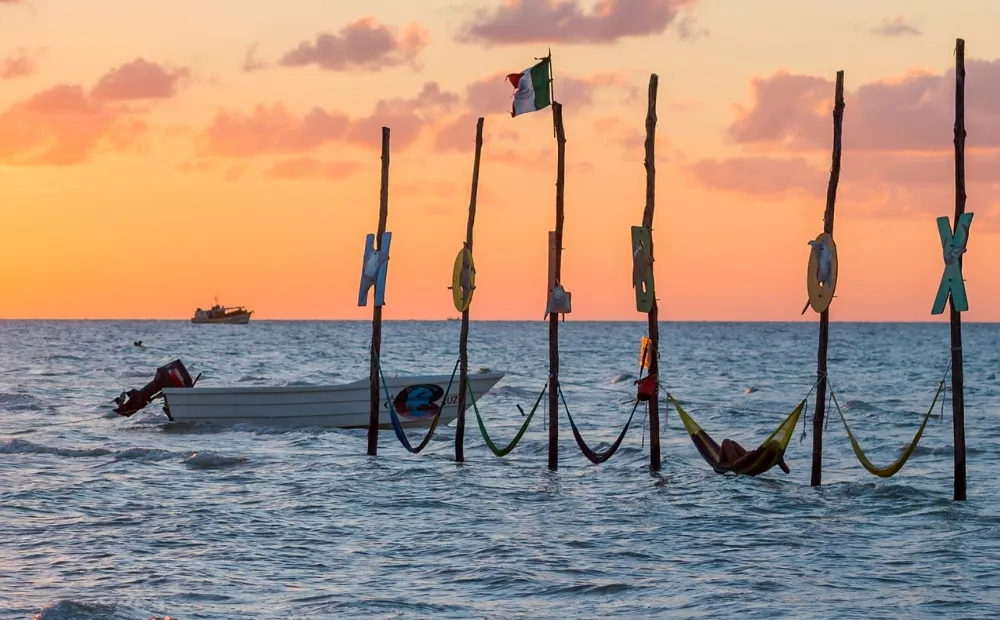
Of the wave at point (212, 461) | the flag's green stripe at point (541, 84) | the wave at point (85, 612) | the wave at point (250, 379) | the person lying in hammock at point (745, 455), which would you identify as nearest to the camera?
the wave at point (85, 612)

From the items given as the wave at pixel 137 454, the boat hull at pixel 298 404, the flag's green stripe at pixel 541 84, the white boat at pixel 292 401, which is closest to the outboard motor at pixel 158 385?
the white boat at pixel 292 401

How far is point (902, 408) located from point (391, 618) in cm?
3451

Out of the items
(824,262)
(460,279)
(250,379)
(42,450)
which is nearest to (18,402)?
(42,450)

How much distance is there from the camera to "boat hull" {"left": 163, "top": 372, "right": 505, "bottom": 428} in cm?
2916

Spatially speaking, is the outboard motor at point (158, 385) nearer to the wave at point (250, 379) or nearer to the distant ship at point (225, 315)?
the wave at point (250, 379)

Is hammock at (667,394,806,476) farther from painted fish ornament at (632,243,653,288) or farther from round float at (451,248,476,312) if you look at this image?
round float at (451,248,476,312)

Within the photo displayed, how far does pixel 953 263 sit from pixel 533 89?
721cm

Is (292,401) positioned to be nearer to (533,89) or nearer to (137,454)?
(137,454)

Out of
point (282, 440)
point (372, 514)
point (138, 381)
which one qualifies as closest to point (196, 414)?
point (282, 440)

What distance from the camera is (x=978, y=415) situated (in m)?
39.1

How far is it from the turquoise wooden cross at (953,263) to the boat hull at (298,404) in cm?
1343

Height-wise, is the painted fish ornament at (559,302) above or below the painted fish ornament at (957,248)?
below

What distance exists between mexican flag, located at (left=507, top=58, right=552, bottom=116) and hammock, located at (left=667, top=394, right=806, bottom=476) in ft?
16.8

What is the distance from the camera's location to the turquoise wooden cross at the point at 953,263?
667 inches
